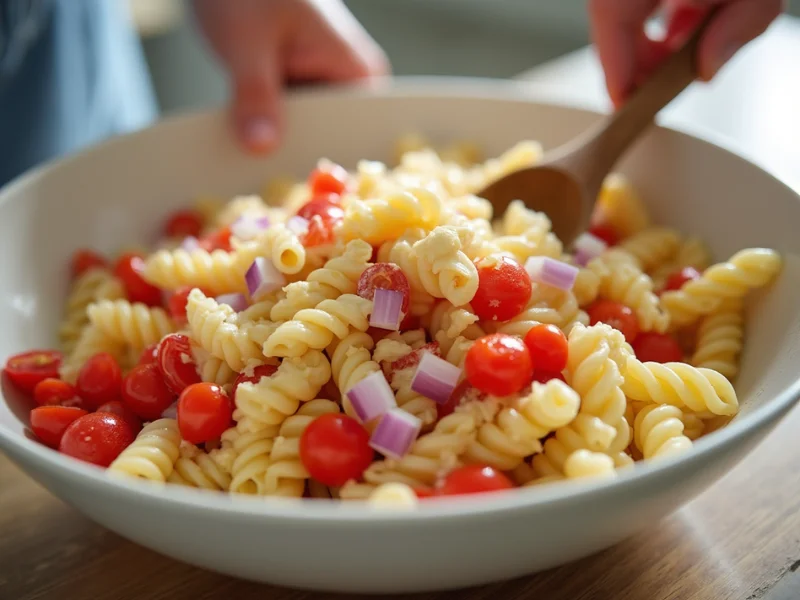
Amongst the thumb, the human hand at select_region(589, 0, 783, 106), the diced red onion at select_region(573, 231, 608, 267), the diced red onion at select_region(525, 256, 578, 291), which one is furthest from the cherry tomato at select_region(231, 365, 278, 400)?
the human hand at select_region(589, 0, 783, 106)

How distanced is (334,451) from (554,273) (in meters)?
0.59

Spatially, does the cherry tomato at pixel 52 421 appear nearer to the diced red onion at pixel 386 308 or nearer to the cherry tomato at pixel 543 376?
the diced red onion at pixel 386 308

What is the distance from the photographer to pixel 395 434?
53.0 inches

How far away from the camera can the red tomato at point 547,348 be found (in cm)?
144

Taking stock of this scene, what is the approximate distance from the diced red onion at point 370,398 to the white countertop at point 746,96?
1674mm

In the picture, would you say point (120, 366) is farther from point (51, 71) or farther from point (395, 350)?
point (51, 71)

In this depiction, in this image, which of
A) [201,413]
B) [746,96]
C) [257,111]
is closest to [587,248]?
[201,413]

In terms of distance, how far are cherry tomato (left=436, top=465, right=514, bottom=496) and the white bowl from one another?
0.10 m

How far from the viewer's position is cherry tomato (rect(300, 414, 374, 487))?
1332mm

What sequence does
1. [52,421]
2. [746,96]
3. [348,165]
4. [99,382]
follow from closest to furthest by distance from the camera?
[52,421], [99,382], [348,165], [746,96]

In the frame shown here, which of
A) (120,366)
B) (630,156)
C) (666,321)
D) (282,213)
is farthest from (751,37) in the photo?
A: (120,366)

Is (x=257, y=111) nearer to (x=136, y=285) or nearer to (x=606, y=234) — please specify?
(x=136, y=285)

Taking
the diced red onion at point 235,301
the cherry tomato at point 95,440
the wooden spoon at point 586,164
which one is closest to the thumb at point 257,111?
the wooden spoon at point 586,164

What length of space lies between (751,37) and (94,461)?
1718mm
